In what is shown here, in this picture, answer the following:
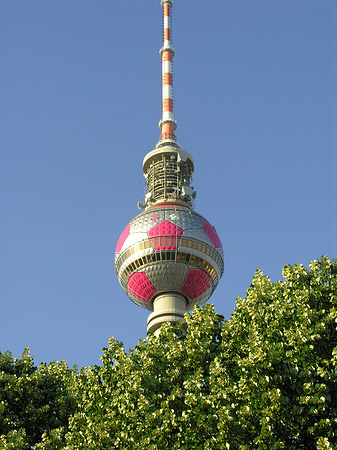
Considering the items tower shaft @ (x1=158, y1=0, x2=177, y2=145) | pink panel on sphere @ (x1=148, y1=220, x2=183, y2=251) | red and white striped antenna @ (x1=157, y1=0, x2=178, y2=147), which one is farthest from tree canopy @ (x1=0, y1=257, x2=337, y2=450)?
tower shaft @ (x1=158, y1=0, x2=177, y2=145)

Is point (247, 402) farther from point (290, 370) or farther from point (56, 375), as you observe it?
point (56, 375)

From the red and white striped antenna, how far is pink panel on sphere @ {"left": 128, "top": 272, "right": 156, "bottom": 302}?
18441 mm

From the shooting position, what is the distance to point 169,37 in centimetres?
8912

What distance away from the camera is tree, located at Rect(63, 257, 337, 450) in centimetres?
1772

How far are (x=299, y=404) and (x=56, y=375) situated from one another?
1187cm

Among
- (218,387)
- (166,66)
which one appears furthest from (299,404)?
(166,66)

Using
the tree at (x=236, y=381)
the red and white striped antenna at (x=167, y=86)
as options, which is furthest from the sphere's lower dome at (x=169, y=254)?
the tree at (x=236, y=381)

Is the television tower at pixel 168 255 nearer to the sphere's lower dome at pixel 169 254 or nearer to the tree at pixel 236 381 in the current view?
the sphere's lower dome at pixel 169 254

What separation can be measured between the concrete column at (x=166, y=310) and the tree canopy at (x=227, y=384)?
150 ft

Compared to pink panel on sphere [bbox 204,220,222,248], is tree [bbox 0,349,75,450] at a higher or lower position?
lower

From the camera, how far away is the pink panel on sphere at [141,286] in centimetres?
7069

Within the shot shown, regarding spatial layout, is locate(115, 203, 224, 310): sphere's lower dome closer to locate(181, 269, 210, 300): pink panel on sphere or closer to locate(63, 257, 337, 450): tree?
locate(181, 269, 210, 300): pink panel on sphere

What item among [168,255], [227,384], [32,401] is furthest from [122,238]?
[227,384]

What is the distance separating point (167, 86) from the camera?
280 ft
